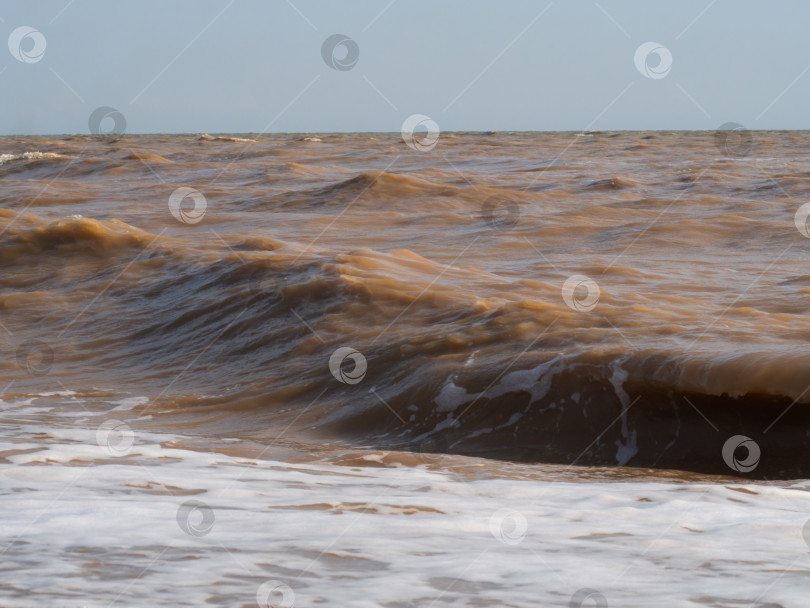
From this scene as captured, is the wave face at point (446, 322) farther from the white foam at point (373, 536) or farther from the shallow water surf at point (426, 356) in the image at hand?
the white foam at point (373, 536)

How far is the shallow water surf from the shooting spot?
4492 millimetres

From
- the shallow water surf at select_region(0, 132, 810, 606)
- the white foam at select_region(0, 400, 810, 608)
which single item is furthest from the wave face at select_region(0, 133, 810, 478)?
the white foam at select_region(0, 400, 810, 608)

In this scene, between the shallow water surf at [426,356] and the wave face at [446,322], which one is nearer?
the shallow water surf at [426,356]

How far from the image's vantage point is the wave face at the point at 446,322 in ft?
16.9

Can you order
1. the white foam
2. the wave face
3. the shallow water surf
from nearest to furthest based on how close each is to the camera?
the white foam, the shallow water surf, the wave face

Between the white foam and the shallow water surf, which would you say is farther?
the shallow water surf

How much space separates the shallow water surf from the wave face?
0.02m

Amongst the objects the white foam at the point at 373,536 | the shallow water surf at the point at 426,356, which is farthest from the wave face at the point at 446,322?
the white foam at the point at 373,536

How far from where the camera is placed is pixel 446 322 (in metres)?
6.63

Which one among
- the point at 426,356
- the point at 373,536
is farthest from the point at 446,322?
the point at 373,536

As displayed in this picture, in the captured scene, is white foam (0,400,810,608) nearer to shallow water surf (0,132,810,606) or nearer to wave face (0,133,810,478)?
shallow water surf (0,132,810,606)

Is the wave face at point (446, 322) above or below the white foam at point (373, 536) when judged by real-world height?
above

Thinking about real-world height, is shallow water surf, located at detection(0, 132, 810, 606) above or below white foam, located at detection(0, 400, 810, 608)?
above

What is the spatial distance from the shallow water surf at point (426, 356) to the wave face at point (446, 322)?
21 mm
